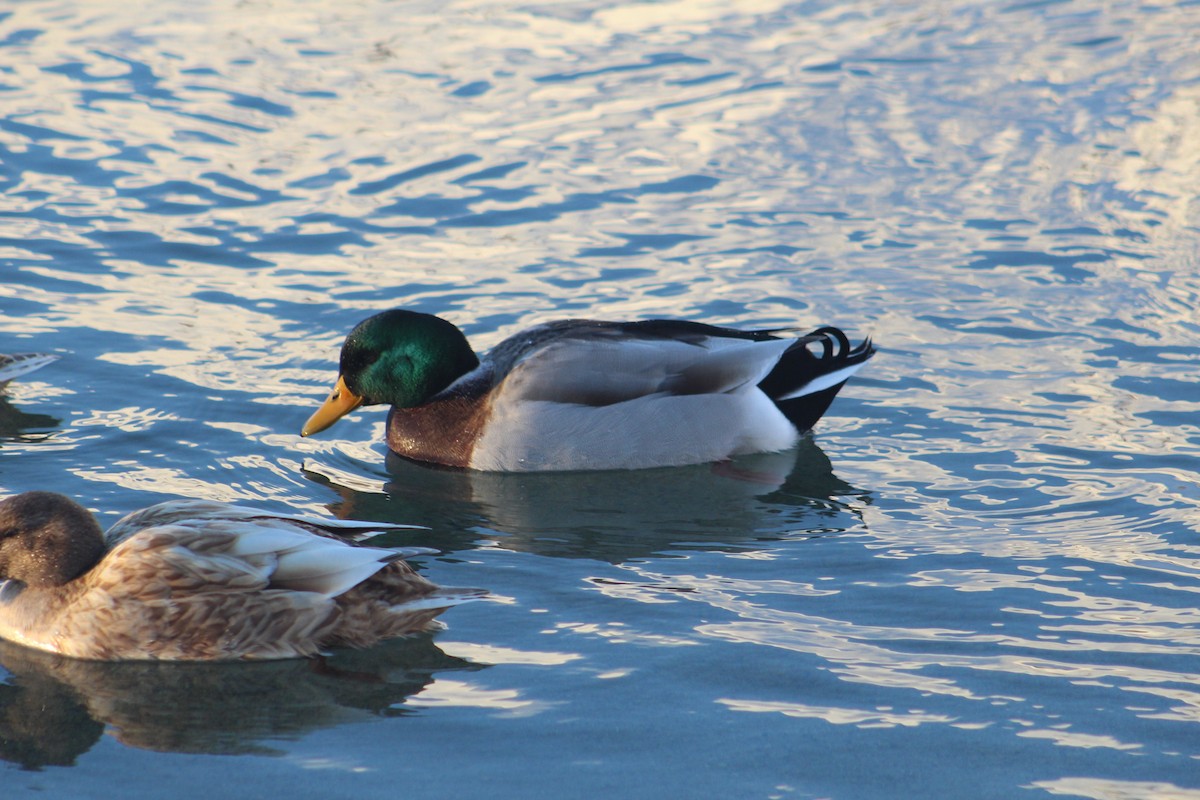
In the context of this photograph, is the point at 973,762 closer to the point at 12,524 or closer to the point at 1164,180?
the point at 12,524

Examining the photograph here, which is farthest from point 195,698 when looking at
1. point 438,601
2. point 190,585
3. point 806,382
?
point 806,382

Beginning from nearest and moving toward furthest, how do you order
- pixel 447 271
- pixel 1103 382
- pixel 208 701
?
pixel 208 701, pixel 1103 382, pixel 447 271

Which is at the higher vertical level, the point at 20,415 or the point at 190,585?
the point at 20,415

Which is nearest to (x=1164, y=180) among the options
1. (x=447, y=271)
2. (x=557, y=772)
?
(x=447, y=271)

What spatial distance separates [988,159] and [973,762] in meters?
6.83

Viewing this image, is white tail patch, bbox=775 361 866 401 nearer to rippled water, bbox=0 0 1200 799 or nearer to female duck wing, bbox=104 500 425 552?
rippled water, bbox=0 0 1200 799

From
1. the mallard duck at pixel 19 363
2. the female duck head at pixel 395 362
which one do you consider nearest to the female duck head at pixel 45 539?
the female duck head at pixel 395 362

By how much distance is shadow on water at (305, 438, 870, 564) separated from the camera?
21.7 feet

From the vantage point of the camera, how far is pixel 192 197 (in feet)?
34.8

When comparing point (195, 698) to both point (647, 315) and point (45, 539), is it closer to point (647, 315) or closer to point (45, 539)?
point (45, 539)

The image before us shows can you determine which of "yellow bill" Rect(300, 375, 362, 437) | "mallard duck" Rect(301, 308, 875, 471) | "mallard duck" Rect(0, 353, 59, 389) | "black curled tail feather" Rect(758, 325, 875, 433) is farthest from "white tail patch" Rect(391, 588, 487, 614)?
"mallard duck" Rect(0, 353, 59, 389)

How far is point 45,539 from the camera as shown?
5336mm

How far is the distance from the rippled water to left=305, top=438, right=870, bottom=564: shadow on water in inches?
1.1

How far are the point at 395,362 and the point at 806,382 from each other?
6.49 feet
